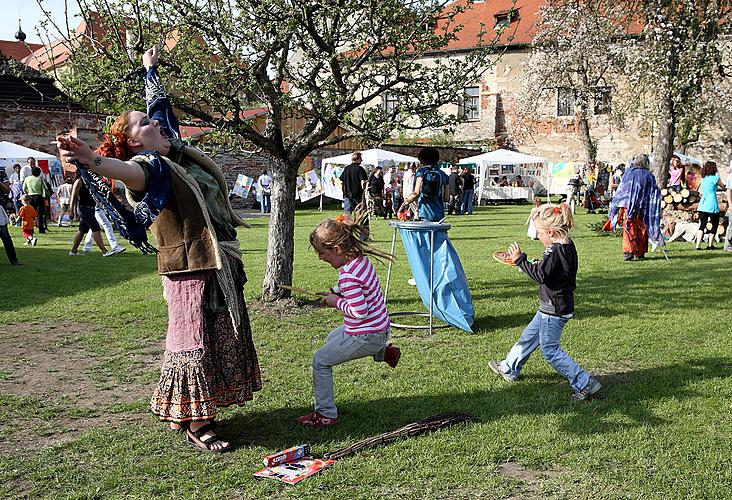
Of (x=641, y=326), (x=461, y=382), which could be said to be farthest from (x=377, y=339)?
(x=641, y=326)

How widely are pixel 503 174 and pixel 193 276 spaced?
3150 cm

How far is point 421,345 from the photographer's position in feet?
22.5

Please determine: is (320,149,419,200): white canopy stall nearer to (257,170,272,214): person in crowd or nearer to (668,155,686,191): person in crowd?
(257,170,272,214): person in crowd

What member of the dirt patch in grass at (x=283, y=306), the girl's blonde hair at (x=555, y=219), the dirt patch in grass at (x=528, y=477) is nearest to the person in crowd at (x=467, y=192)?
the dirt patch in grass at (x=283, y=306)

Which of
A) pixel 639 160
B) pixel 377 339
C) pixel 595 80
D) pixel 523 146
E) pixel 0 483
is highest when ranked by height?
pixel 595 80

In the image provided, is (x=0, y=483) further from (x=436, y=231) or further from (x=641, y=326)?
(x=641, y=326)

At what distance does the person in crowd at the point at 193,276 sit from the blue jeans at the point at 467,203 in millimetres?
22695

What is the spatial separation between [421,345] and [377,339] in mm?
2277

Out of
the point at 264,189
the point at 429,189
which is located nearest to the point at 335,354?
the point at 429,189

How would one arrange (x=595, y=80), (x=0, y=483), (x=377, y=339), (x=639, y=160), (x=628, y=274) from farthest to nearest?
(x=595, y=80) < (x=639, y=160) < (x=628, y=274) < (x=377, y=339) < (x=0, y=483)

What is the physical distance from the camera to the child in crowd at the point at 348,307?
452cm

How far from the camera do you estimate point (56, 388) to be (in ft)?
18.4

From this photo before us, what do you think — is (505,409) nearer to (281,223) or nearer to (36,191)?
(281,223)

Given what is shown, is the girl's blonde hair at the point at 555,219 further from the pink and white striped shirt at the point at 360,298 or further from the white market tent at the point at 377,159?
the white market tent at the point at 377,159
